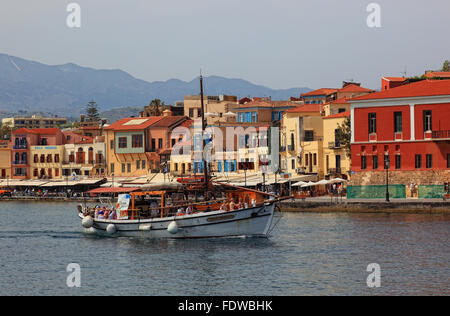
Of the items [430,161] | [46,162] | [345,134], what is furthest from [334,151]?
[46,162]

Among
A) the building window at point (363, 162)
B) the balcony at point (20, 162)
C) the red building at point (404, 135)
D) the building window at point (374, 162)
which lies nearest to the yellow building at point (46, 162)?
the balcony at point (20, 162)

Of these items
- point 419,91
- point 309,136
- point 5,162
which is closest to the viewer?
point 419,91

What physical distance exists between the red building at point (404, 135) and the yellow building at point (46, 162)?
63.4 meters

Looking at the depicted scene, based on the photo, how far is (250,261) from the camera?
4431cm

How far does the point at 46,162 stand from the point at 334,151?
57347 mm

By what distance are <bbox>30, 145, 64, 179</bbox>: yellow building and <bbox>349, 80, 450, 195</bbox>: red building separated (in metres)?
63.4

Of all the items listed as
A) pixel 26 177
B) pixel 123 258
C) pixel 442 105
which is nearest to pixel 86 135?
pixel 26 177

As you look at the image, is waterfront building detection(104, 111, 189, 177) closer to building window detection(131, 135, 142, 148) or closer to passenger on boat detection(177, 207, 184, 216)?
building window detection(131, 135, 142, 148)

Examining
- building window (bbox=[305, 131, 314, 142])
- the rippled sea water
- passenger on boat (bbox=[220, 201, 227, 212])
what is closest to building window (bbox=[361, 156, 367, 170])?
the rippled sea water

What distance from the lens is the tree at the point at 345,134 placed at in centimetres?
8681

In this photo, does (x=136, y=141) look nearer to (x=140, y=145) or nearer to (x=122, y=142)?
(x=140, y=145)

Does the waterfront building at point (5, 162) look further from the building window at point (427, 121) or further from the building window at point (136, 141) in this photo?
the building window at point (427, 121)

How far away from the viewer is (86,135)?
146250 millimetres
